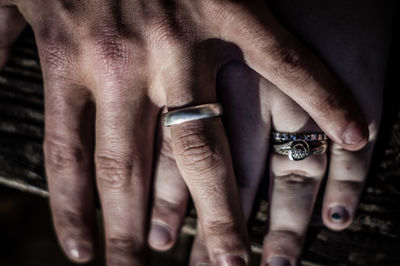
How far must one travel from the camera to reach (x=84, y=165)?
938 mm

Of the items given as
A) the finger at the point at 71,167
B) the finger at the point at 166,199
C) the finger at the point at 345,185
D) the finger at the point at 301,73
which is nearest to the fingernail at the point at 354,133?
the finger at the point at 301,73

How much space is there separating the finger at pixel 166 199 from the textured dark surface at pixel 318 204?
2.8 inches

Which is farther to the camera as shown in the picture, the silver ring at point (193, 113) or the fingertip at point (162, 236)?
the fingertip at point (162, 236)

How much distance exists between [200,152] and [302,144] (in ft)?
0.89

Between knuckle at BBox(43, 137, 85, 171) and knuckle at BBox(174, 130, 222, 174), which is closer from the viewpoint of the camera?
knuckle at BBox(174, 130, 222, 174)

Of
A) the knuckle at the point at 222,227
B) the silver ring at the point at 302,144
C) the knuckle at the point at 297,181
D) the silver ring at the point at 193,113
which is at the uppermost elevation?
the silver ring at the point at 193,113

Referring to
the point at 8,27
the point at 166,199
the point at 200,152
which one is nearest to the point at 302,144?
the point at 200,152

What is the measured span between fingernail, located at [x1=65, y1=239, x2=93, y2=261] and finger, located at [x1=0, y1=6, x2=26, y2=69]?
60 cm

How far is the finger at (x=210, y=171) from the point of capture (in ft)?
2.52

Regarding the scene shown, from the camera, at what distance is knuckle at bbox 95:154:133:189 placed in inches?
34.2

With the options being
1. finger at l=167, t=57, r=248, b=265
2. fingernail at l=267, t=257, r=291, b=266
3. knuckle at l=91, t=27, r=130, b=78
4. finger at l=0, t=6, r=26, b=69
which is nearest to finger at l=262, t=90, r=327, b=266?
fingernail at l=267, t=257, r=291, b=266

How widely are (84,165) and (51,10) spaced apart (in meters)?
0.42

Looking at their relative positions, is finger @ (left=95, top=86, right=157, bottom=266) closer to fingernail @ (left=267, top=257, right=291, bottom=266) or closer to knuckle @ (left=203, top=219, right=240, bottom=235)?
knuckle @ (left=203, top=219, right=240, bottom=235)

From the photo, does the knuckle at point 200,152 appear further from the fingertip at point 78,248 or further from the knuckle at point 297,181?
the fingertip at point 78,248
